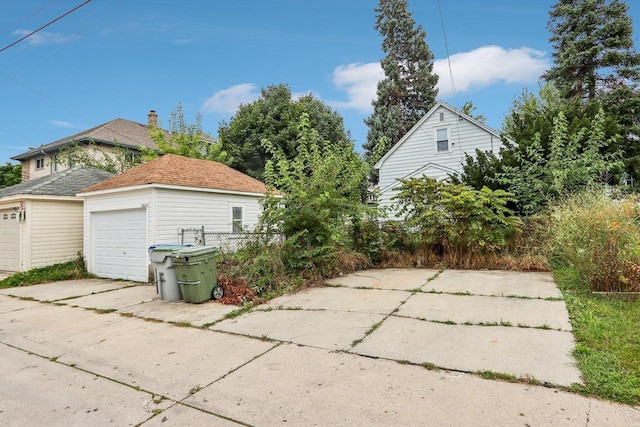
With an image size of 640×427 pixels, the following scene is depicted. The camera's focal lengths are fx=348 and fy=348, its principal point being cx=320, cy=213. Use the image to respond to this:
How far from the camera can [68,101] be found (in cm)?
2014

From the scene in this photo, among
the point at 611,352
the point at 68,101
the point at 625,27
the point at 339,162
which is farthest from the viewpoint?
the point at 68,101

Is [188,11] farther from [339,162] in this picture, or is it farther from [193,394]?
[193,394]

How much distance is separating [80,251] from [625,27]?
27.2m

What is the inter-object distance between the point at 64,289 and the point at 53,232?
3664 millimetres

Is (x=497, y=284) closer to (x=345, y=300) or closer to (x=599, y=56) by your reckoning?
(x=345, y=300)

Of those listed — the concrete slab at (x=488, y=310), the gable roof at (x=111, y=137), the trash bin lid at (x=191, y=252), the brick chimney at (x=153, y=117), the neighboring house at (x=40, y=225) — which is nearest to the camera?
the concrete slab at (x=488, y=310)

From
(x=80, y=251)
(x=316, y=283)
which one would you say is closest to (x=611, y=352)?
(x=316, y=283)

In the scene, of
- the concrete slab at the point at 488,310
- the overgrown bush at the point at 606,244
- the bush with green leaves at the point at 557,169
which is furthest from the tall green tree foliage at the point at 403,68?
the concrete slab at the point at 488,310

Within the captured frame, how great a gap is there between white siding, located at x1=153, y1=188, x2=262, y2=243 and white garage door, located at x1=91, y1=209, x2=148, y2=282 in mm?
556

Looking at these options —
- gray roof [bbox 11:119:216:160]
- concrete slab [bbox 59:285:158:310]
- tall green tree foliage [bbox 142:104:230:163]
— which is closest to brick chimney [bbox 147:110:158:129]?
gray roof [bbox 11:119:216:160]

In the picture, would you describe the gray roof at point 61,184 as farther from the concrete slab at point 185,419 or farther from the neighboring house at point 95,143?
the concrete slab at point 185,419

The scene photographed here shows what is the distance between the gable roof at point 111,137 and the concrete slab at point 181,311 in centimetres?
1722

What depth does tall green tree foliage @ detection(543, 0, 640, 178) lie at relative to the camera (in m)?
17.8

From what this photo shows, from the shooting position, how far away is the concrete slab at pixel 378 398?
2.50 m
